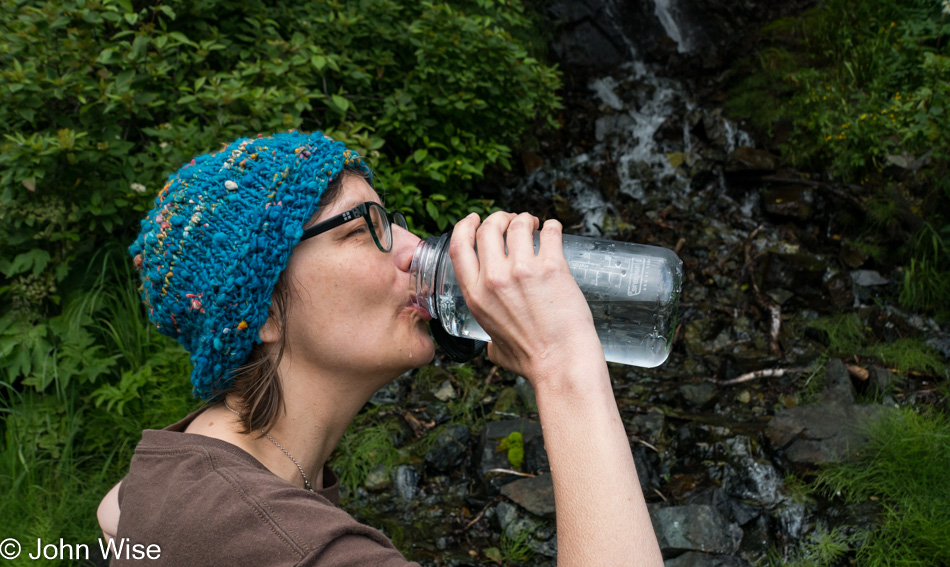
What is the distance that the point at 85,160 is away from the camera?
367cm

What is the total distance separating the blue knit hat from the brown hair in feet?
0.12

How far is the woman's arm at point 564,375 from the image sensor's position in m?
1.19

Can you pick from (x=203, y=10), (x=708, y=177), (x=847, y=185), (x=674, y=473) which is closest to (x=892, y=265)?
(x=847, y=185)

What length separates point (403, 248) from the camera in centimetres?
177

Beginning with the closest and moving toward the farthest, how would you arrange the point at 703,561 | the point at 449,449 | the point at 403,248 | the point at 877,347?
the point at 403,248 → the point at 703,561 → the point at 449,449 → the point at 877,347

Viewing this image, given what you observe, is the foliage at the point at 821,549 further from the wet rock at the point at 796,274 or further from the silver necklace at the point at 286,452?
the wet rock at the point at 796,274

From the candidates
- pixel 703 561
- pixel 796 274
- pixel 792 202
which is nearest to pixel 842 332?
pixel 796 274

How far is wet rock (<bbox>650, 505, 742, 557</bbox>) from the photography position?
128 inches

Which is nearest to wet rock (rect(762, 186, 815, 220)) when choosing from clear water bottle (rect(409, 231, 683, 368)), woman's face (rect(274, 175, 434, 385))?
clear water bottle (rect(409, 231, 683, 368))

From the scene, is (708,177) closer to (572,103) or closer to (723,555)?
(572,103)

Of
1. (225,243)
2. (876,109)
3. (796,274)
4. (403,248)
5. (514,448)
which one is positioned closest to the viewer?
(225,243)

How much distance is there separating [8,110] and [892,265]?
6785 millimetres

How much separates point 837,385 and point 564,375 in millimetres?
3956

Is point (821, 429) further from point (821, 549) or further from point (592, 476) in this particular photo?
point (592, 476)
